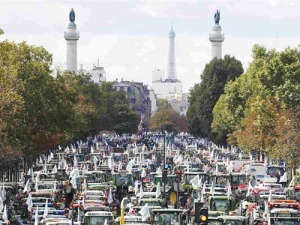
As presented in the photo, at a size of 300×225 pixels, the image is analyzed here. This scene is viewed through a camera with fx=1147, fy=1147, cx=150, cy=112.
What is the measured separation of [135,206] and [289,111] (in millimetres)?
27747

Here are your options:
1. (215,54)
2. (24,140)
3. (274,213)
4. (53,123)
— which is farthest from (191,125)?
(274,213)

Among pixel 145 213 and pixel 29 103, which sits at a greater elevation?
pixel 29 103

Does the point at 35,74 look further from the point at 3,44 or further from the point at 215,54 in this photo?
the point at 215,54

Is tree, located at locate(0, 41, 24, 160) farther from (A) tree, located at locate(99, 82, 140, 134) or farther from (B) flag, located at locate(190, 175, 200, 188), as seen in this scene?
(A) tree, located at locate(99, 82, 140, 134)

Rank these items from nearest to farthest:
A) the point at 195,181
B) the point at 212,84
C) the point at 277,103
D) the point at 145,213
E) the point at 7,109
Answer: the point at 145,213 → the point at 195,181 → the point at 7,109 → the point at 277,103 → the point at 212,84

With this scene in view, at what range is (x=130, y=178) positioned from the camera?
5738 cm

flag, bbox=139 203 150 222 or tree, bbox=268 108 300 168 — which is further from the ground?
tree, bbox=268 108 300 168

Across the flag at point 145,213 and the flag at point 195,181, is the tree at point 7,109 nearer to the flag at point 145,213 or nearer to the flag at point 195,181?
the flag at point 195,181

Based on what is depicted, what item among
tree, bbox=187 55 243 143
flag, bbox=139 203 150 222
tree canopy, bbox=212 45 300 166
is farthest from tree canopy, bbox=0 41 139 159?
tree, bbox=187 55 243 143

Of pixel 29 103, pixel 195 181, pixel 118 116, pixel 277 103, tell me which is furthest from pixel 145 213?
pixel 118 116

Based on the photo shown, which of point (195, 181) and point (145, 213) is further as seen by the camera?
point (195, 181)

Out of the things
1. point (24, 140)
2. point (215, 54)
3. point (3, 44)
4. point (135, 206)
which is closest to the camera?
point (135, 206)

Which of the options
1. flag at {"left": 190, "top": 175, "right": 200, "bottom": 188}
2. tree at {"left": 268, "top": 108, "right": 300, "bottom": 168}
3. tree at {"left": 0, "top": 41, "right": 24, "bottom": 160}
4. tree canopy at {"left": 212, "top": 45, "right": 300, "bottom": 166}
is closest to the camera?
flag at {"left": 190, "top": 175, "right": 200, "bottom": 188}

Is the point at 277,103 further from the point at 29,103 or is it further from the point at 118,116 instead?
the point at 118,116
